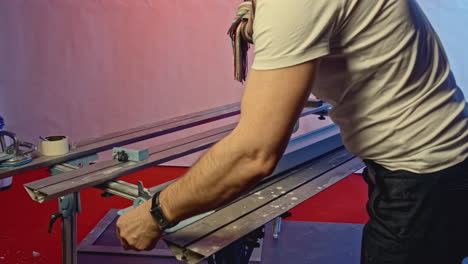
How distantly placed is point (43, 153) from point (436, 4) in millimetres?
2919

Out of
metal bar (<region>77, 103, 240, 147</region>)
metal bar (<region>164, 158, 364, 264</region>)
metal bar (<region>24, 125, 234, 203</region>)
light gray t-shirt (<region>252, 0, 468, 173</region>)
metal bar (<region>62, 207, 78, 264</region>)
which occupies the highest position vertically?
light gray t-shirt (<region>252, 0, 468, 173</region>)

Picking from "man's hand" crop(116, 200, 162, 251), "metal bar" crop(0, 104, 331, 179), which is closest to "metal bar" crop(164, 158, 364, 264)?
"man's hand" crop(116, 200, 162, 251)

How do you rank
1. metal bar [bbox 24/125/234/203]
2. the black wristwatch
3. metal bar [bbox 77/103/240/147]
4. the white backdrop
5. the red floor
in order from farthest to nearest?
the white backdrop < the red floor < metal bar [bbox 77/103/240/147] < metal bar [bbox 24/125/234/203] < the black wristwatch

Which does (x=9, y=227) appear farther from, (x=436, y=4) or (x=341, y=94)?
(x=436, y=4)

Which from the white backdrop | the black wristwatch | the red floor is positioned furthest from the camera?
the white backdrop

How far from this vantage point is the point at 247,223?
106cm

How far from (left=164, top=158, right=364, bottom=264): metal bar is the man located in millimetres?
80

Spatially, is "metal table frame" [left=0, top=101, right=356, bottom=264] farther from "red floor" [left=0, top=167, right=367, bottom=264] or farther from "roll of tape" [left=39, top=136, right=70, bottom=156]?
"red floor" [left=0, top=167, right=367, bottom=264]

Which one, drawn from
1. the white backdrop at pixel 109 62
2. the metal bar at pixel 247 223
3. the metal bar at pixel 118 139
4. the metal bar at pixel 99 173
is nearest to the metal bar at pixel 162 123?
the metal bar at pixel 118 139

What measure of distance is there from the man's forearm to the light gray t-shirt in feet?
0.54

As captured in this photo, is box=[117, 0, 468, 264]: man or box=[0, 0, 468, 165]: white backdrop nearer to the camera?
box=[117, 0, 468, 264]: man

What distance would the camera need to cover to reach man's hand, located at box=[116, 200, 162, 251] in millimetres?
933

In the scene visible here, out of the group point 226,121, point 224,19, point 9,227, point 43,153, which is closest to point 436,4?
point 224,19

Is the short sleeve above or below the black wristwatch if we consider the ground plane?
above
